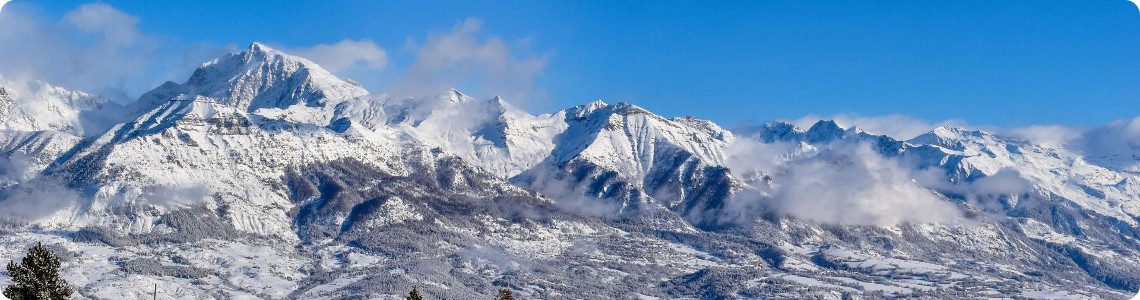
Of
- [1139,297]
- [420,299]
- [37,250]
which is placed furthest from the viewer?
[420,299]

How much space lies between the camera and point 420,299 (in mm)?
152625

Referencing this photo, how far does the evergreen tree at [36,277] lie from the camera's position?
130 m

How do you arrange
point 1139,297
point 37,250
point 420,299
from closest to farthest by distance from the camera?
1. point 1139,297
2. point 37,250
3. point 420,299

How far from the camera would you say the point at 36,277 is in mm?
131875

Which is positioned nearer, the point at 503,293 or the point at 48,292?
the point at 48,292

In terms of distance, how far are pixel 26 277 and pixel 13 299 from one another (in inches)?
102

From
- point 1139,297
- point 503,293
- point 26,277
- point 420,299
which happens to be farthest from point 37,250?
point 1139,297

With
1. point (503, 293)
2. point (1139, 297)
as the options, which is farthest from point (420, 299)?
point (1139, 297)

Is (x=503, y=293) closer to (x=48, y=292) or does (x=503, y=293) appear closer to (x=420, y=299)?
(x=420, y=299)

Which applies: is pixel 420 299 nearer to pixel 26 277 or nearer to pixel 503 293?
pixel 503 293

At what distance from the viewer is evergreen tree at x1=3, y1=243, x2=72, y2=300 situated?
13000cm

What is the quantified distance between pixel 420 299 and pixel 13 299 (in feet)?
152

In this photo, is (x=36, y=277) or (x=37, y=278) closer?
Answer: (x=36, y=277)

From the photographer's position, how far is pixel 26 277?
131 metres
